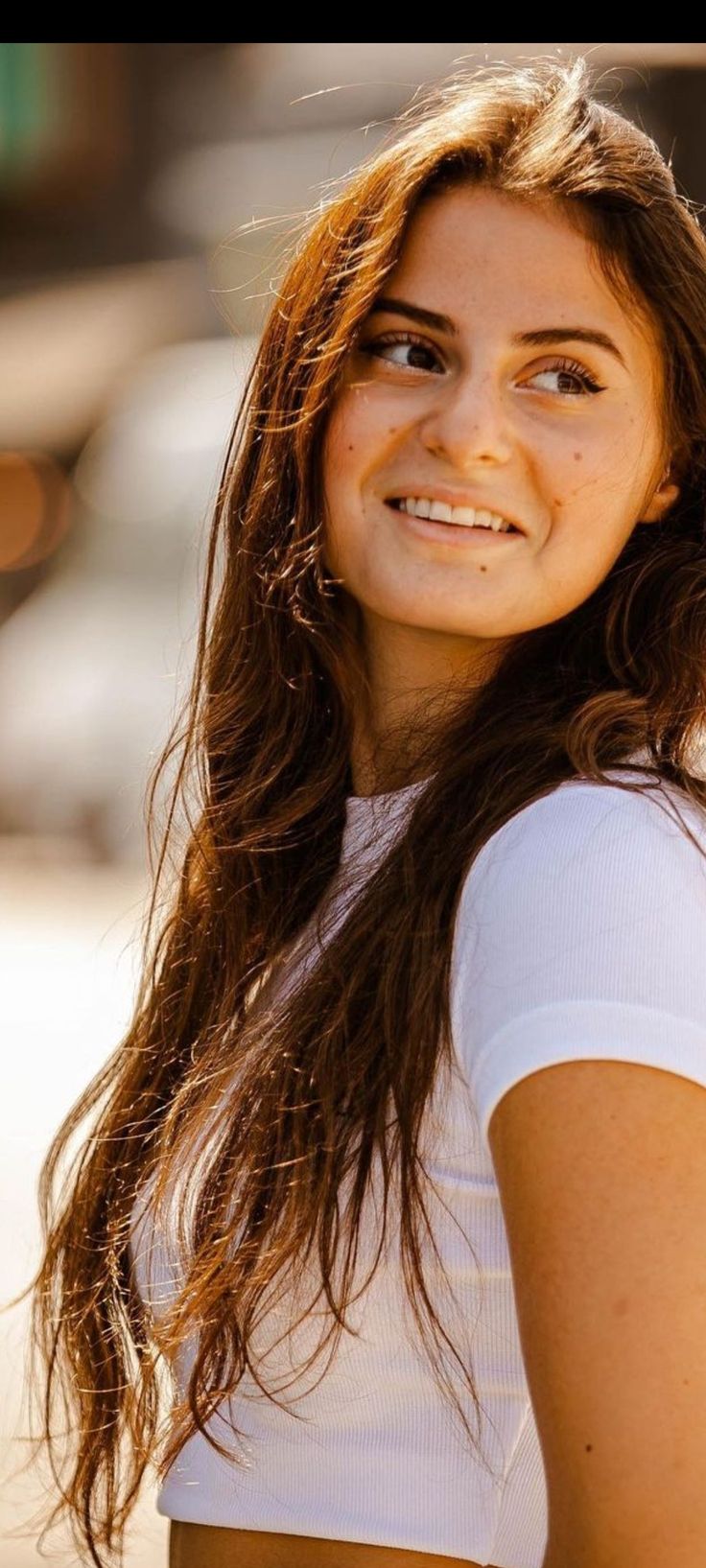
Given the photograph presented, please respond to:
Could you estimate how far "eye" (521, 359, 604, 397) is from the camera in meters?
1.50

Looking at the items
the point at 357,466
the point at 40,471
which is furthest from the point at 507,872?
the point at 40,471

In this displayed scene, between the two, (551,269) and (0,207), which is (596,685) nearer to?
(551,269)

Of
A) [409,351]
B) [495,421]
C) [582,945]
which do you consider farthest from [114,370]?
[582,945]

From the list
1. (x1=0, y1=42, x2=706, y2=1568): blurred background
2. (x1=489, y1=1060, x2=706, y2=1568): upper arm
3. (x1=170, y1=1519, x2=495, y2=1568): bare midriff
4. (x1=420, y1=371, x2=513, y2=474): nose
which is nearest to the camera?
(x1=489, y1=1060, x2=706, y2=1568): upper arm

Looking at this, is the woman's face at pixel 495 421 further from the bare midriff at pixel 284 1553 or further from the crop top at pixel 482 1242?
the bare midriff at pixel 284 1553

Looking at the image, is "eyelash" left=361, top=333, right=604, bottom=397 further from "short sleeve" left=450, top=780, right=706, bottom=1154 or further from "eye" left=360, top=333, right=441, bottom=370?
"short sleeve" left=450, top=780, right=706, bottom=1154

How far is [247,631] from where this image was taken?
5.92 ft

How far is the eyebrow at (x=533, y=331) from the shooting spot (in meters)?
1.47

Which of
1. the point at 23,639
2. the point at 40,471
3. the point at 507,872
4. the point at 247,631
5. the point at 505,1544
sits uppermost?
the point at 40,471

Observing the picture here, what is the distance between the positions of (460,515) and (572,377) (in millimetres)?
159

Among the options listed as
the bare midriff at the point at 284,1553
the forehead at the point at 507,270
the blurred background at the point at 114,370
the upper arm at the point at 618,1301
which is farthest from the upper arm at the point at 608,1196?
the blurred background at the point at 114,370

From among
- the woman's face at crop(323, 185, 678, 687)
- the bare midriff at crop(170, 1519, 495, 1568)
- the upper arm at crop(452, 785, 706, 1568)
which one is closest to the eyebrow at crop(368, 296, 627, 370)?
the woman's face at crop(323, 185, 678, 687)

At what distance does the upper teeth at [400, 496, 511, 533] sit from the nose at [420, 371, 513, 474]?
0.12 feet

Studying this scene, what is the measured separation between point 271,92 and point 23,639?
3874 mm
